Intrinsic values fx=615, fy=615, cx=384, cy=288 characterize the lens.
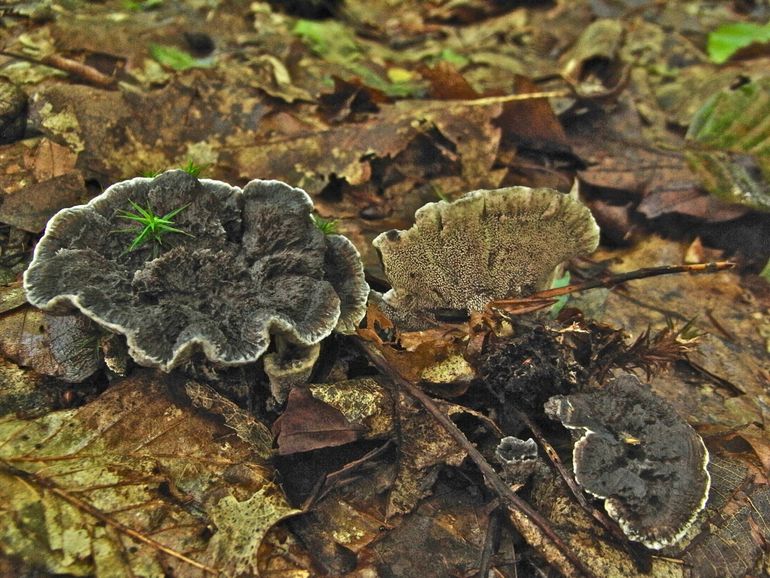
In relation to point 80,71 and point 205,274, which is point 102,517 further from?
point 80,71

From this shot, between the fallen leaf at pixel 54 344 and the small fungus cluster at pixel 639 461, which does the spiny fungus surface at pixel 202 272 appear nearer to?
the fallen leaf at pixel 54 344

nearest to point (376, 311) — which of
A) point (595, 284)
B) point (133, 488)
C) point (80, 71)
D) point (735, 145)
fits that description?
point (595, 284)

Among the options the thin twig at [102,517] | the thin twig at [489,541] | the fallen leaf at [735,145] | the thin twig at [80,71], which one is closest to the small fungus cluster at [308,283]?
the thin twig at [489,541]

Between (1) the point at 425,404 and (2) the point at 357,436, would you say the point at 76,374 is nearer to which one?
(2) the point at 357,436

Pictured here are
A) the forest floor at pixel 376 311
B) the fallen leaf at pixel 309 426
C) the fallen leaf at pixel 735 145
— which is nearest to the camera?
the forest floor at pixel 376 311

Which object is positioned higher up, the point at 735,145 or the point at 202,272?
the point at 202,272

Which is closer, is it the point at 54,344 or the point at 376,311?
the point at 54,344
